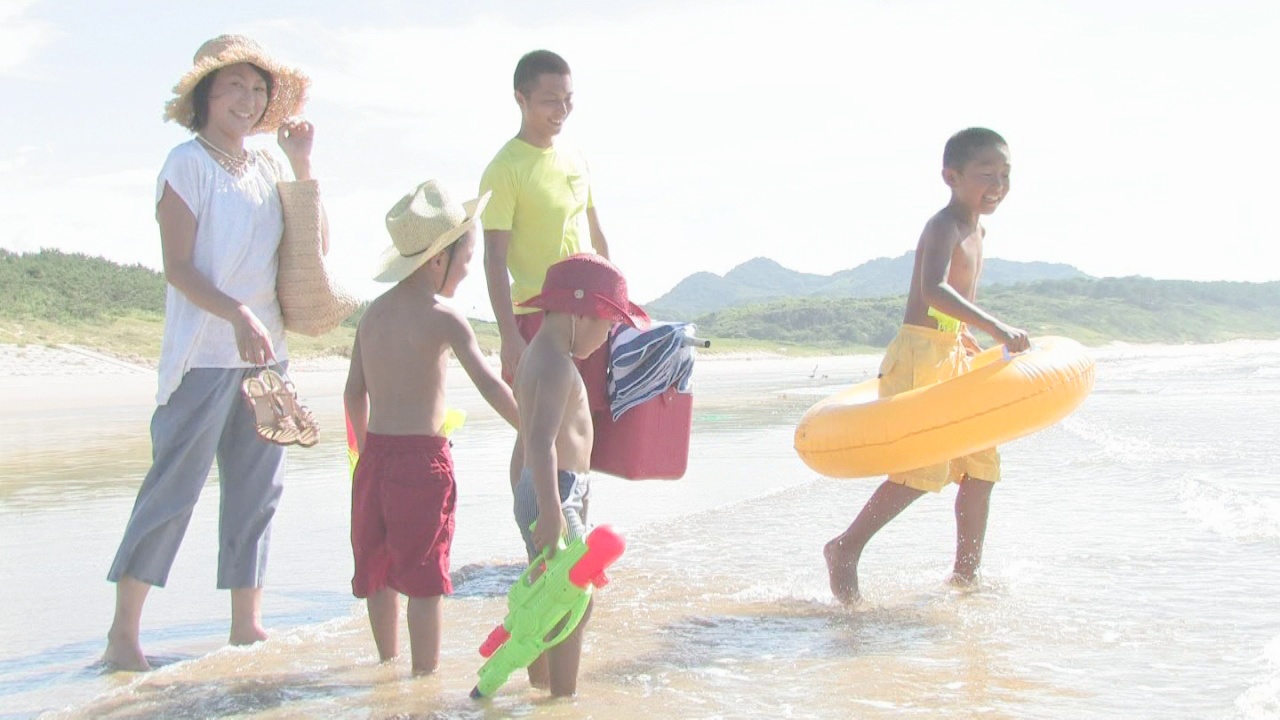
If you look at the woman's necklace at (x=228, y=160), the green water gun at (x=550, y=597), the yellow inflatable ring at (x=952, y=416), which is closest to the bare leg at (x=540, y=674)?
the green water gun at (x=550, y=597)

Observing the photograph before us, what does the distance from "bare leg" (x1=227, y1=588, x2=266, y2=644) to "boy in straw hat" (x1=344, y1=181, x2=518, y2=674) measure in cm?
70

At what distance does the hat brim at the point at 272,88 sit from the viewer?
418 centimetres

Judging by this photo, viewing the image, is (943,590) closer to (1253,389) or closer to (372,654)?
(372,654)

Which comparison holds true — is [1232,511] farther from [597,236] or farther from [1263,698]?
[597,236]

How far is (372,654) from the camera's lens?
13.3 feet

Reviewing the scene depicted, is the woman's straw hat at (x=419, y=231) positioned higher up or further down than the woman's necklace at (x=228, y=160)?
further down

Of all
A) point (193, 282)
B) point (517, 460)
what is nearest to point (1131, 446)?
point (517, 460)

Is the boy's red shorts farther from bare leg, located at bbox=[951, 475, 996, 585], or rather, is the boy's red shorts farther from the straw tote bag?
bare leg, located at bbox=[951, 475, 996, 585]

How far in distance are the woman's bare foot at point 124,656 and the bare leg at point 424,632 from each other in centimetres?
92

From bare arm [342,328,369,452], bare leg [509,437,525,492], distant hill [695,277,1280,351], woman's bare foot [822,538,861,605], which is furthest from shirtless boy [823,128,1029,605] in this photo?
distant hill [695,277,1280,351]

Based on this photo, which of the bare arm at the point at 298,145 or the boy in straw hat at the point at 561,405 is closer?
the boy in straw hat at the point at 561,405

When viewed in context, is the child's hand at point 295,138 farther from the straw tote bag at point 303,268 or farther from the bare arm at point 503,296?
the bare arm at point 503,296

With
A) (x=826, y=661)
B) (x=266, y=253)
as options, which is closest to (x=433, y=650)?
(x=826, y=661)

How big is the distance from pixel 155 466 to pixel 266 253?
0.81 metres
